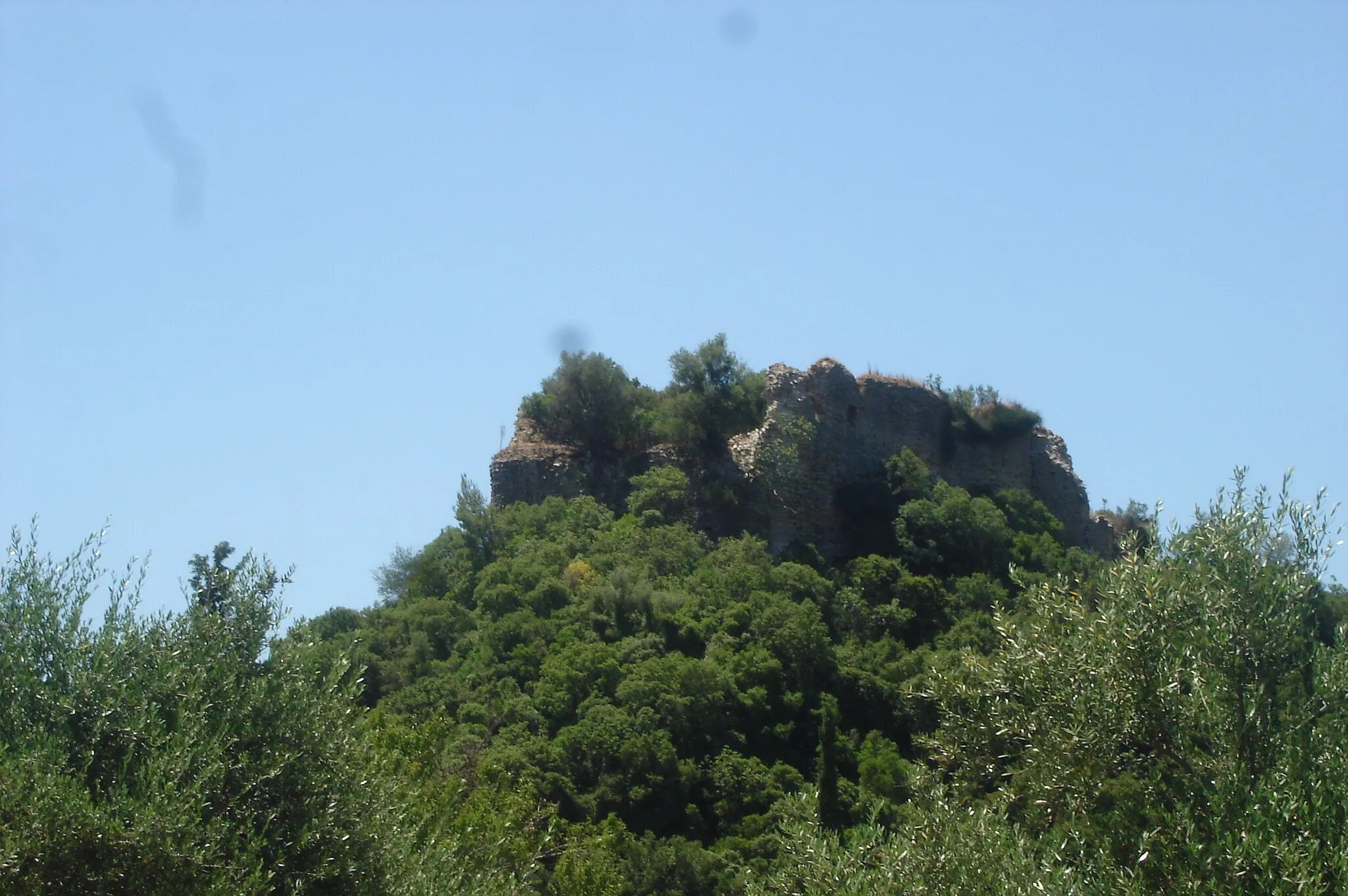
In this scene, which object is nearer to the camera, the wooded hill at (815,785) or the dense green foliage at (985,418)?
the wooded hill at (815,785)

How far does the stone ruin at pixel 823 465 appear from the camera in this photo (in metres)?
39.7

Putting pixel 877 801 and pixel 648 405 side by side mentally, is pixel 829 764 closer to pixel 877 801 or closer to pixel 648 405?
pixel 877 801

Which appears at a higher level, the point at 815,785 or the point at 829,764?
the point at 829,764

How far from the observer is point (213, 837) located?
37.4 feet

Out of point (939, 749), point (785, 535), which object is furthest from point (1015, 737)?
point (785, 535)

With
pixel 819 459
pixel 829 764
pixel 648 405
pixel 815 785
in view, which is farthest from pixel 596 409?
pixel 815 785

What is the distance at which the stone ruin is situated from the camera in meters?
39.7

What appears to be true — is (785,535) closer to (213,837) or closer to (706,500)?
(706,500)

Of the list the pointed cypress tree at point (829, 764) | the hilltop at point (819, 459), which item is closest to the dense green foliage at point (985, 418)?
the hilltop at point (819, 459)

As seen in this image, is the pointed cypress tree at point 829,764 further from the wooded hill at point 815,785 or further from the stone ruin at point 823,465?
the stone ruin at point 823,465

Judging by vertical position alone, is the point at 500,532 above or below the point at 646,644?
above

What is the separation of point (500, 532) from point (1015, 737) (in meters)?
27.9

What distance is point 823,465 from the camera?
132ft

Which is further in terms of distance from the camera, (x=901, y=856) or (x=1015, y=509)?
(x=1015, y=509)
